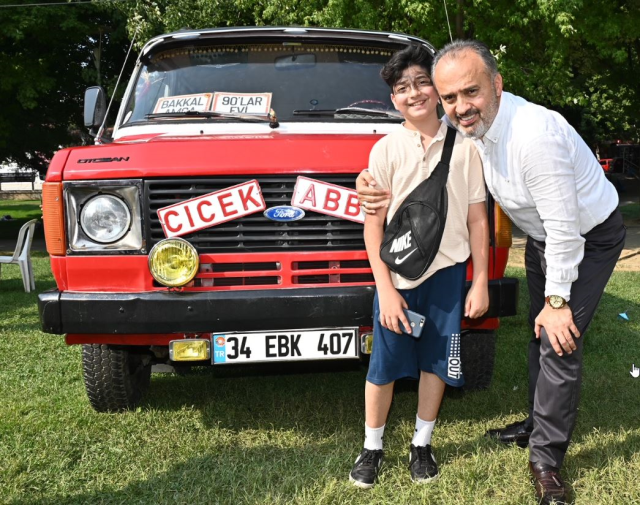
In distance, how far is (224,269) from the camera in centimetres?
321

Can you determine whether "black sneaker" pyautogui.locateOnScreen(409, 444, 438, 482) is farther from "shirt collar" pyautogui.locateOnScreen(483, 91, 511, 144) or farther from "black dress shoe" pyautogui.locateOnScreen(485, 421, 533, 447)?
"shirt collar" pyautogui.locateOnScreen(483, 91, 511, 144)

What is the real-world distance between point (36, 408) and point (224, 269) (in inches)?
68.9

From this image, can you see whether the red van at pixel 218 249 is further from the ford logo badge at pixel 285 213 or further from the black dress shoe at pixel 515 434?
the black dress shoe at pixel 515 434

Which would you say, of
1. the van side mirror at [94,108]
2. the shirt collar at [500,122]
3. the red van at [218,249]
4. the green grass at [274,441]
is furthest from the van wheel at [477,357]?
the van side mirror at [94,108]

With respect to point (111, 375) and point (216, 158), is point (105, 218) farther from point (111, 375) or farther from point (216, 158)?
point (111, 375)

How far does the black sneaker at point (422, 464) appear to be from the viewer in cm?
302

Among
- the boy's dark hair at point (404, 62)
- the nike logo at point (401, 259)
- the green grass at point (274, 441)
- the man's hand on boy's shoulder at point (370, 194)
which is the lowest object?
the green grass at point (274, 441)

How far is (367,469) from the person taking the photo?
3.02 meters

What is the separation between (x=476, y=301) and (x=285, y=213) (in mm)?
A: 925

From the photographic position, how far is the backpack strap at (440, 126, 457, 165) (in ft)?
9.40

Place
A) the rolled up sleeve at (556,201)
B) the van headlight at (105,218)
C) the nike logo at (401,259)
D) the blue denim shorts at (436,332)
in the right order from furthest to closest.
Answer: the van headlight at (105,218) → the blue denim shorts at (436,332) → the nike logo at (401,259) → the rolled up sleeve at (556,201)

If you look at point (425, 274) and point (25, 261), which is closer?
point (425, 274)

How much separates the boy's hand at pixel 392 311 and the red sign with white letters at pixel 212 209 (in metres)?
0.72

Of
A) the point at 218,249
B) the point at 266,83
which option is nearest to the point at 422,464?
the point at 218,249
